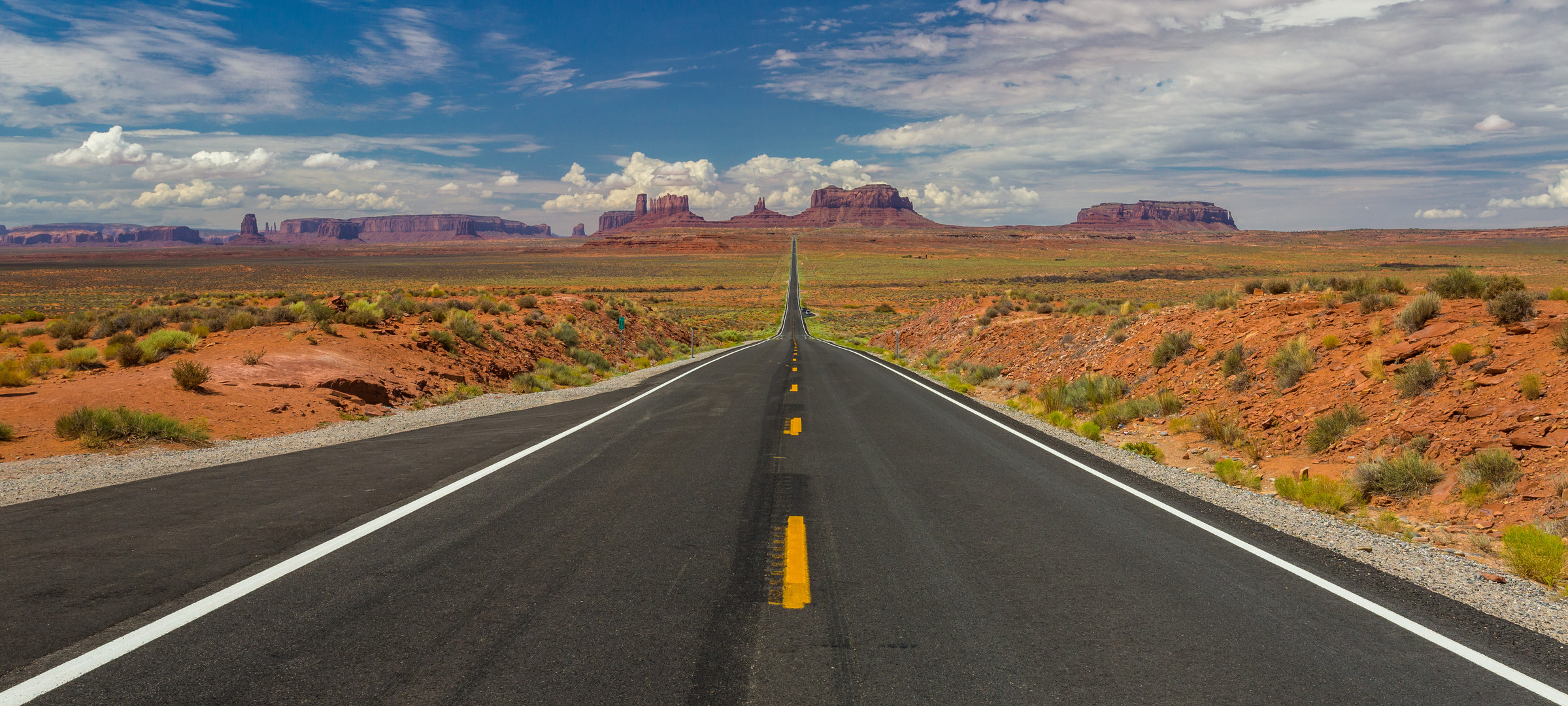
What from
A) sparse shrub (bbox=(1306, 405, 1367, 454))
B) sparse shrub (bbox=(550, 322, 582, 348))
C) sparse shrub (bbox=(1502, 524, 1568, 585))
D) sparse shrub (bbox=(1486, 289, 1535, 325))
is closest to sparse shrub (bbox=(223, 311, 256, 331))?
sparse shrub (bbox=(550, 322, 582, 348))

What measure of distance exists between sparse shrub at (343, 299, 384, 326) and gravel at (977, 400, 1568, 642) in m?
18.4

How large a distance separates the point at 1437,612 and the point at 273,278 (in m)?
115

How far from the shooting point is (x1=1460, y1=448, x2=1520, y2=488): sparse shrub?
690cm

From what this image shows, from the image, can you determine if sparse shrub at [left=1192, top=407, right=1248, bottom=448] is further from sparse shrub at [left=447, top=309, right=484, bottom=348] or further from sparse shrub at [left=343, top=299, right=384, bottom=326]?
sparse shrub at [left=343, top=299, right=384, bottom=326]

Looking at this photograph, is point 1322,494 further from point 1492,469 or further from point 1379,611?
point 1379,611

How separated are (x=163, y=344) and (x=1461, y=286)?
23906 mm

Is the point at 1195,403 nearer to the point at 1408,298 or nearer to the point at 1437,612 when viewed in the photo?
the point at 1408,298

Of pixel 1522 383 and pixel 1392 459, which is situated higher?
pixel 1522 383

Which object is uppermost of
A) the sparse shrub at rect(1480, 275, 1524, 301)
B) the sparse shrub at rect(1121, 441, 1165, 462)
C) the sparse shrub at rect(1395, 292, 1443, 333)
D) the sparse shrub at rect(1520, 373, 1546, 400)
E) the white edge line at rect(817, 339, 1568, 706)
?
the sparse shrub at rect(1480, 275, 1524, 301)

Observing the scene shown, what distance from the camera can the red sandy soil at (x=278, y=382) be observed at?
1096cm

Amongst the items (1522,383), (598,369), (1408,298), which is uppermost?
(1408,298)

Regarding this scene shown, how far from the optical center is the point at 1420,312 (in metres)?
10.7

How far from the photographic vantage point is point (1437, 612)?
4484 mm

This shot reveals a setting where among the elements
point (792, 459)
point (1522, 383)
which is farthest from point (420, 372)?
point (1522, 383)
